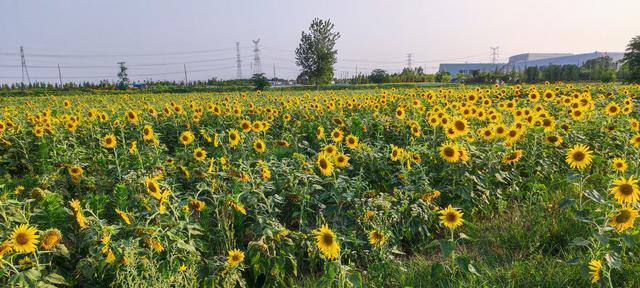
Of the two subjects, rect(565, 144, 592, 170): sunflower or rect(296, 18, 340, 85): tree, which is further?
rect(296, 18, 340, 85): tree

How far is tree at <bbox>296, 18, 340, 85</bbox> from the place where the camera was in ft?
123

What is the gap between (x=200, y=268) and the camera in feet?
7.04

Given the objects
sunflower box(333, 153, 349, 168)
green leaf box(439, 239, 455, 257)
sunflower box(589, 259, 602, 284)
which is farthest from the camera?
sunflower box(333, 153, 349, 168)

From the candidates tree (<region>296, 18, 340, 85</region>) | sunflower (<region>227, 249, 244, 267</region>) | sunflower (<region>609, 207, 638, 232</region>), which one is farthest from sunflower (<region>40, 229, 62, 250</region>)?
tree (<region>296, 18, 340, 85</region>)

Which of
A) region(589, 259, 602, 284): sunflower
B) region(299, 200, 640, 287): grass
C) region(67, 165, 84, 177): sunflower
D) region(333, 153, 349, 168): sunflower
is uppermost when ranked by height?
region(333, 153, 349, 168): sunflower

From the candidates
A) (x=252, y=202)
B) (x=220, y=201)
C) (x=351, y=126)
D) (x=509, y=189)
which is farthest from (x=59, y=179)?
(x=509, y=189)

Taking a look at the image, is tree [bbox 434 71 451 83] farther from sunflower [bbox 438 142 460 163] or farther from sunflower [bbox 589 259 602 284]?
sunflower [bbox 589 259 602 284]

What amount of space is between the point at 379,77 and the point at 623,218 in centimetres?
4403

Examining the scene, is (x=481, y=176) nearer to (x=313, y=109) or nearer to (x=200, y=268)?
(x=200, y=268)

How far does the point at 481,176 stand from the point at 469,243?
55 centimetres

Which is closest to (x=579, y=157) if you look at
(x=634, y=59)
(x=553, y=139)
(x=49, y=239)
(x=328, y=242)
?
(x=553, y=139)

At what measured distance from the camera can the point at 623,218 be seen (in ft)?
6.07

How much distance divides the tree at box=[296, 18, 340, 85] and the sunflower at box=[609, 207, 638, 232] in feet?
118

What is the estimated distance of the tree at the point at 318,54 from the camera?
123 feet
